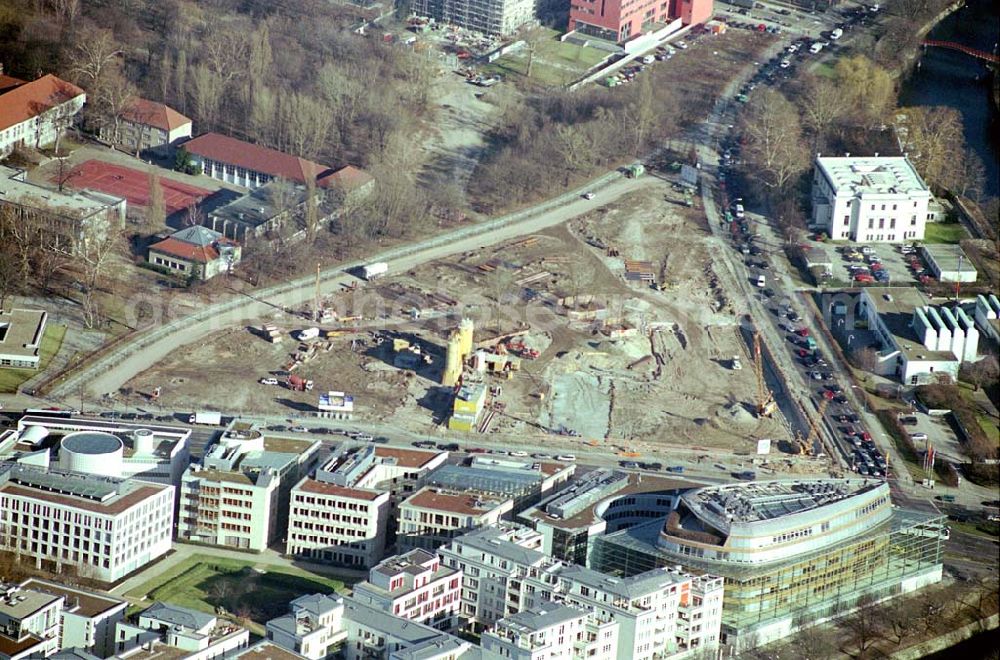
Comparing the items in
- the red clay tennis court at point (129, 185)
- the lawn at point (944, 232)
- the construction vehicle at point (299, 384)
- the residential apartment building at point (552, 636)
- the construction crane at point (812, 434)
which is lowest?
the construction vehicle at point (299, 384)

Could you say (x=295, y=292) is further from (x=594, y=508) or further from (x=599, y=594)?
(x=599, y=594)

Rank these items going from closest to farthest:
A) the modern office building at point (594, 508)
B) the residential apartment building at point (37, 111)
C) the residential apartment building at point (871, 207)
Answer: the modern office building at point (594, 508) → the residential apartment building at point (871, 207) → the residential apartment building at point (37, 111)

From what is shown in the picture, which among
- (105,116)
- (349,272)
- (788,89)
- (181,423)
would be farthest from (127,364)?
(788,89)

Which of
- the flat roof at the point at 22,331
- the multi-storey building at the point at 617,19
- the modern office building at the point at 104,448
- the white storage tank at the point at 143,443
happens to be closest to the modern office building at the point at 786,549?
the modern office building at the point at 104,448

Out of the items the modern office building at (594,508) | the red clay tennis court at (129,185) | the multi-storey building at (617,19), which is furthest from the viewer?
the multi-storey building at (617,19)

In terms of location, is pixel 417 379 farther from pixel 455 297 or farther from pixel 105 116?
pixel 105 116

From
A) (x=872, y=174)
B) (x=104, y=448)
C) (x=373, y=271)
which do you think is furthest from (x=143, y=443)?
(x=872, y=174)

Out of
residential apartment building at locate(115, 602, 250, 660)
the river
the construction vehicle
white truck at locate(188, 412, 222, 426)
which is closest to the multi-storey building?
the river

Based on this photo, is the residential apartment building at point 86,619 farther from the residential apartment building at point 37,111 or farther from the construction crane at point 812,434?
the residential apartment building at point 37,111
